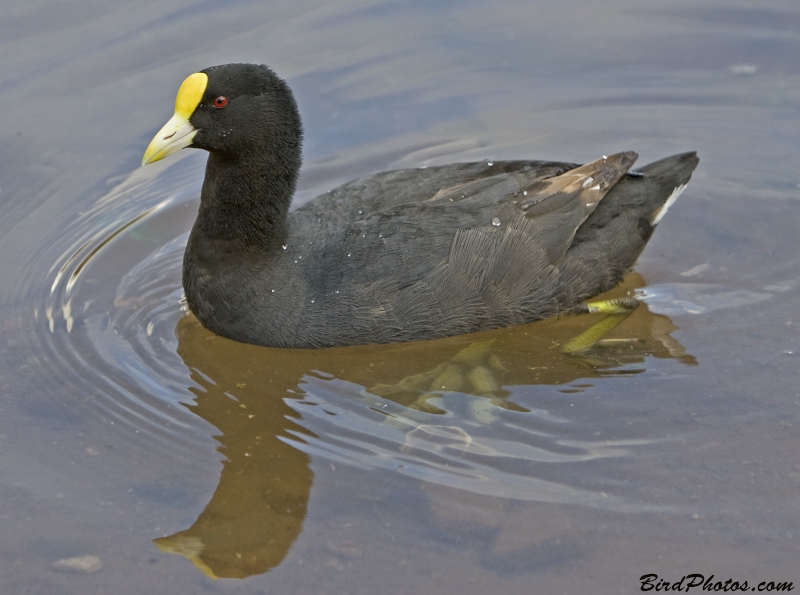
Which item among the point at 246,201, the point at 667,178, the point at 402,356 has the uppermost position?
the point at 246,201

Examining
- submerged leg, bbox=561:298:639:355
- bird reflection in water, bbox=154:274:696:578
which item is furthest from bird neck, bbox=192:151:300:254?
submerged leg, bbox=561:298:639:355

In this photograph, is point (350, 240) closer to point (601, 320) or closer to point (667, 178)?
point (601, 320)

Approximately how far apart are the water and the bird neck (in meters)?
0.62

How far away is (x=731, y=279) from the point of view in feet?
20.4

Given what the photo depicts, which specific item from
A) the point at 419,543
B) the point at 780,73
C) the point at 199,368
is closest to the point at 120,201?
the point at 199,368

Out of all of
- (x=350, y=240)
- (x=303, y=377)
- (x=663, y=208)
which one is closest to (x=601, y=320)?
(x=663, y=208)

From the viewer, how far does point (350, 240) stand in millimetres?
5504

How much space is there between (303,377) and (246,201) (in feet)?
3.30

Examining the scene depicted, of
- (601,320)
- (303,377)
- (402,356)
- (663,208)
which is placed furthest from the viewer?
(663,208)

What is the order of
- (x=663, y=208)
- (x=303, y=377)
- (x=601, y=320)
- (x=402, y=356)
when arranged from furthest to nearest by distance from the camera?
(x=663, y=208) < (x=601, y=320) < (x=402, y=356) < (x=303, y=377)

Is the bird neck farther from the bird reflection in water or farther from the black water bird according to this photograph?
the bird reflection in water

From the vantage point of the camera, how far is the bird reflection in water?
4.62 meters

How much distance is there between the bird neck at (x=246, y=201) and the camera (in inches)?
215

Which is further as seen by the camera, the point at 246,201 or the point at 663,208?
the point at 663,208
